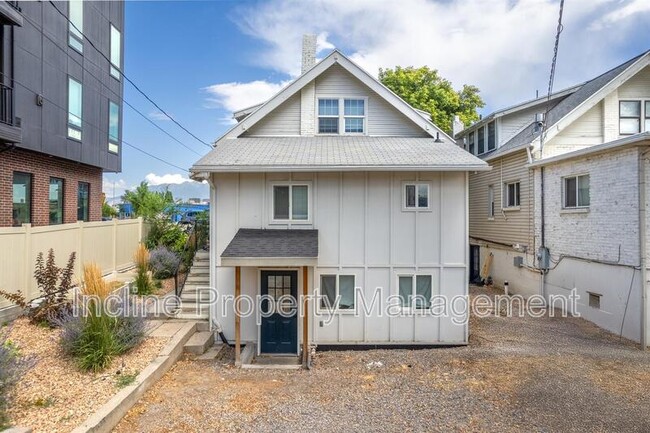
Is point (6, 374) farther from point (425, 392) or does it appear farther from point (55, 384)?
Answer: point (425, 392)

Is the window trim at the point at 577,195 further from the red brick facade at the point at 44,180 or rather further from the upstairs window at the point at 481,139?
the red brick facade at the point at 44,180

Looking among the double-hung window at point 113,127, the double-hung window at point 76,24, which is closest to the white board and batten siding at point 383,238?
the double-hung window at point 76,24

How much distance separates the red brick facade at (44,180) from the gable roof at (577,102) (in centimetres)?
1681

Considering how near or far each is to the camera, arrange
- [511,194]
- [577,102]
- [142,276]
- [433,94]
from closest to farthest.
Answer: [142,276], [577,102], [511,194], [433,94]

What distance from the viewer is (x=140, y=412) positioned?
5.58m

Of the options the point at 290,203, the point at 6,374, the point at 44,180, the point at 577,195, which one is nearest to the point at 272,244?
the point at 290,203

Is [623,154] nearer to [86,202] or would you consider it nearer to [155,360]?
[155,360]

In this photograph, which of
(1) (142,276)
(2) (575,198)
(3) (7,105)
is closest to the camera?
(3) (7,105)

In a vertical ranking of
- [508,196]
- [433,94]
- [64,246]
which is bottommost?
[64,246]

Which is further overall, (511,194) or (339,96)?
(511,194)

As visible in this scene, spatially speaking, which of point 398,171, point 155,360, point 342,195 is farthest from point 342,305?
point 155,360

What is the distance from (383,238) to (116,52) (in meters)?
15.7

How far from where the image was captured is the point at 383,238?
9.34 m

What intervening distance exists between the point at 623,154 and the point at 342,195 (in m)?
7.32
